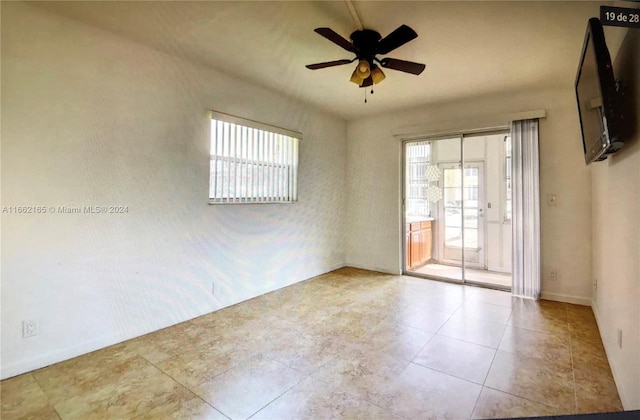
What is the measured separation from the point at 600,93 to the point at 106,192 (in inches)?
139

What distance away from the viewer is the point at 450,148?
4660 millimetres

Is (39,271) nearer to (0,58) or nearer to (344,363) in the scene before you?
(0,58)

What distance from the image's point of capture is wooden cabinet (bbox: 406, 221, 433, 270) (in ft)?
16.7

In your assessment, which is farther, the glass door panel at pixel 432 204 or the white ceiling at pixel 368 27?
the glass door panel at pixel 432 204

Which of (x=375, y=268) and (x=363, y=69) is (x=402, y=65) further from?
(x=375, y=268)

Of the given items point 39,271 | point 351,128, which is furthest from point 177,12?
point 351,128

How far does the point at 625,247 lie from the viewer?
183 cm

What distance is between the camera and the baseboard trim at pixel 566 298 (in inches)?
140

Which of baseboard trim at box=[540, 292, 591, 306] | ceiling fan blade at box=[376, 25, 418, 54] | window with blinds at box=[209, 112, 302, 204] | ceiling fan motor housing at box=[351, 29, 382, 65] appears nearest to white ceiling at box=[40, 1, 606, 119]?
ceiling fan motor housing at box=[351, 29, 382, 65]

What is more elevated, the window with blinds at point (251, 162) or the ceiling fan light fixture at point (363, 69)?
the ceiling fan light fixture at point (363, 69)

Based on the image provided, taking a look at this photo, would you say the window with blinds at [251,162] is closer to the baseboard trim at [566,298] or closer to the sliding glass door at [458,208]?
the sliding glass door at [458,208]

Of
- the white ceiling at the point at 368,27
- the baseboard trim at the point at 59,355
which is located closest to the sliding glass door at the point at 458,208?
the white ceiling at the point at 368,27

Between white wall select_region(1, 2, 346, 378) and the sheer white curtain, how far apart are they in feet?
11.1

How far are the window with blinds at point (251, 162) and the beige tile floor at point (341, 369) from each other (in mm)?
1416
